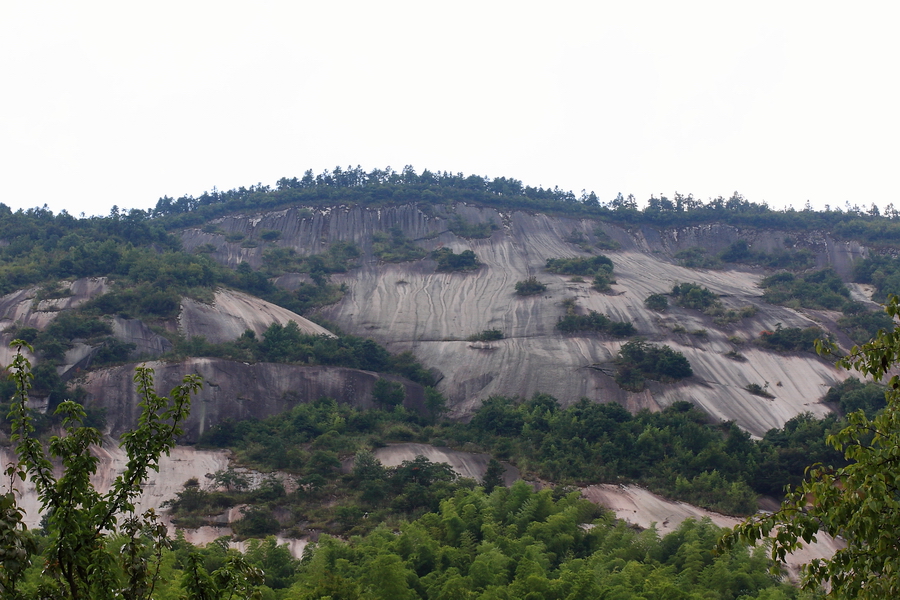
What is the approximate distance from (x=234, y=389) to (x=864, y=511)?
Answer: 3476 cm

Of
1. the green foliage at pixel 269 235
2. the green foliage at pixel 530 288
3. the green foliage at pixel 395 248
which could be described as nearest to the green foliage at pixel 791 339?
the green foliage at pixel 530 288

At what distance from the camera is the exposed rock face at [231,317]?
139ft

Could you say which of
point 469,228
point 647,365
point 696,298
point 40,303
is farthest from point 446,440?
point 469,228

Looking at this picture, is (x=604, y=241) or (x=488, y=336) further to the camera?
(x=604, y=241)

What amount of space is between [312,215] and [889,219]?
183ft

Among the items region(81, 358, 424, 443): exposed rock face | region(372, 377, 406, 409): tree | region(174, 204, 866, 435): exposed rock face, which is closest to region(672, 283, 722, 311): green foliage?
region(174, 204, 866, 435): exposed rock face

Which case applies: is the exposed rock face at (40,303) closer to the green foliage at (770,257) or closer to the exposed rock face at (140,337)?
the exposed rock face at (140,337)

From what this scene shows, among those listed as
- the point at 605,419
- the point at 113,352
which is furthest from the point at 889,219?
the point at 113,352

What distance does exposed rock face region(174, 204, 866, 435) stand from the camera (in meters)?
41.5

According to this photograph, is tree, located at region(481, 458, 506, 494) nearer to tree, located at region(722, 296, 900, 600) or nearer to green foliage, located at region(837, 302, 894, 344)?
tree, located at region(722, 296, 900, 600)

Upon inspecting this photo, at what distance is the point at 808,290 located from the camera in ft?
179

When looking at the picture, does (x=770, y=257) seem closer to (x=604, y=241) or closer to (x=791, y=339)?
(x=604, y=241)

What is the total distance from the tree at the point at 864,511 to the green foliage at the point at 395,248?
57309 millimetres

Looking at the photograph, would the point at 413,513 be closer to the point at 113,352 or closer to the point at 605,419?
the point at 605,419
